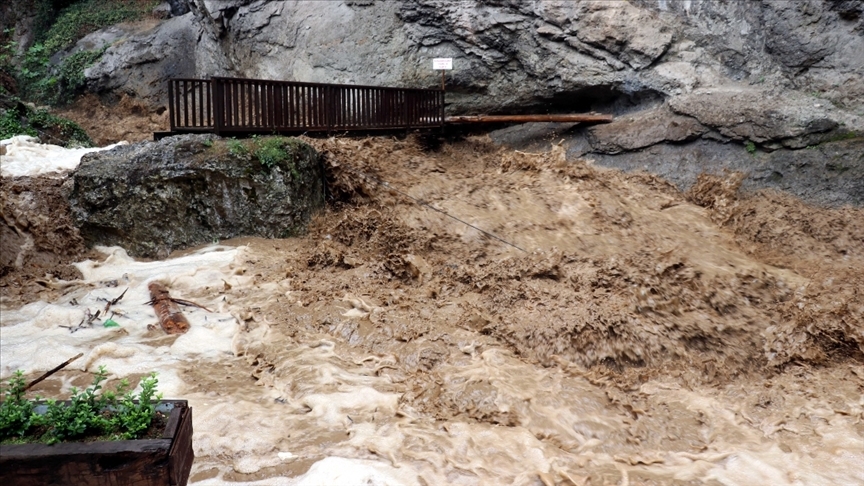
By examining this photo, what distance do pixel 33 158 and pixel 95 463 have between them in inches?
295

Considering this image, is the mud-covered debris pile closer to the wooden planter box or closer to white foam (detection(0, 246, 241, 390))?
white foam (detection(0, 246, 241, 390))

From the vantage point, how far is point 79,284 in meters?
6.55

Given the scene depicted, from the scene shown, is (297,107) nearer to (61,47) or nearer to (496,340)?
(496,340)

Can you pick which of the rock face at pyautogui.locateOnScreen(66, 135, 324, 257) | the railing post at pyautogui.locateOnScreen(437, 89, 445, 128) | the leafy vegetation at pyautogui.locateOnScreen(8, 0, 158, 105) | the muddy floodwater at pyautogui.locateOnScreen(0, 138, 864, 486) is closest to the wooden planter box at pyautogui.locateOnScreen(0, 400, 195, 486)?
the muddy floodwater at pyautogui.locateOnScreen(0, 138, 864, 486)

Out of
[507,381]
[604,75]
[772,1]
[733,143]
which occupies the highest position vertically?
[772,1]

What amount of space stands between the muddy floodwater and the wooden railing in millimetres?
495

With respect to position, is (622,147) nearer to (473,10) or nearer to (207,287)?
(473,10)

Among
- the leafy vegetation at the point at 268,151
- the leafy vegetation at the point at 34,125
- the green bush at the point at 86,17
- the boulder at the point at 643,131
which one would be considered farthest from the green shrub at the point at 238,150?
the green bush at the point at 86,17

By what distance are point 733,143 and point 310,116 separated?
20.0ft

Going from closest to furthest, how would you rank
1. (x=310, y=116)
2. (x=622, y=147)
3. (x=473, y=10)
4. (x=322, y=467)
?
(x=322, y=467), (x=310, y=116), (x=622, y=147), (x=473, y=10)

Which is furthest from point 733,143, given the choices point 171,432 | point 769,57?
point 171,432

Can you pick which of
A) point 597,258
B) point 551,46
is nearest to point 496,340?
point 597,258

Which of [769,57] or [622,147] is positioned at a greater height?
[769,57]

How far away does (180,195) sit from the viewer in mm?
7578
